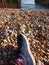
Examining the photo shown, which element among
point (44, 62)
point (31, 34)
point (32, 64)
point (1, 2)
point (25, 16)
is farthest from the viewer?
point (1, 2)

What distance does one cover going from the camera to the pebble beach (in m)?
3.49

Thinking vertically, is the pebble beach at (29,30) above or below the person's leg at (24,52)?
below

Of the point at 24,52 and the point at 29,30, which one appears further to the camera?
the point at 29,30

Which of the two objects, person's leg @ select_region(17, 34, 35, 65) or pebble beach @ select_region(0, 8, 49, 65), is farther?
pebble beach @ select_region(0, 8, 49, 65)

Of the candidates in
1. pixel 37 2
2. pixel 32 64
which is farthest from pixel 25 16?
pixel 37 2

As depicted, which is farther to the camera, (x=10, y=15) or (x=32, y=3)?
(x=32, y=3)

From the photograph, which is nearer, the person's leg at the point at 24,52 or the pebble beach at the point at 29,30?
the person's leg at the point at 24,52

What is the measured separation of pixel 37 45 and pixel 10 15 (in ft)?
5.51

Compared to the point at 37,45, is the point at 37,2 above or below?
below

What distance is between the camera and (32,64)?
2.89 m

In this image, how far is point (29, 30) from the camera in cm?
414

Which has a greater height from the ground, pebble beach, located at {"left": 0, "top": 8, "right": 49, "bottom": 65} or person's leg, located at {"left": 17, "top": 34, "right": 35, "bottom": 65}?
person's leg, located at {"left": 17, "top": 34, "right": 35, "bottom": 65}

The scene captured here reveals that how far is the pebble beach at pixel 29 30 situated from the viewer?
3.49m

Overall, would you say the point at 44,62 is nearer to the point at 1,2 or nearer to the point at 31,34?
the point at 31,34
